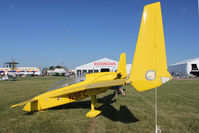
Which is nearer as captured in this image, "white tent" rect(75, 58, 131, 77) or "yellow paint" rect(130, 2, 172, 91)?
"yellow paint" rect(130, 2, 172, 91)

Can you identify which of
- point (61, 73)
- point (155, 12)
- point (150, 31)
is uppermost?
point (155, 12)

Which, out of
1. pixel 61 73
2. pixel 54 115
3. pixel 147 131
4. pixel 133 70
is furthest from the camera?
pixel 61 73

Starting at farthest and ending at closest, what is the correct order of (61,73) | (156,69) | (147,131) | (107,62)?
1. (61,73)
2. (107,62)
3. (147,131)
4. (156,69)

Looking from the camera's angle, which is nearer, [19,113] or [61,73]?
[19,113]

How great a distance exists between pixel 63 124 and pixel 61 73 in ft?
219

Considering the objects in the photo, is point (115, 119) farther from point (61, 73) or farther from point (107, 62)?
point (61, 73)

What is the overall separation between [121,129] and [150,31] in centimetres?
354

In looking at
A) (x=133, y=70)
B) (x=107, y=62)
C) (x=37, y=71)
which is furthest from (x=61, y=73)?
(x=133, y=70)

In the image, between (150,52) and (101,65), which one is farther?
(101,65)

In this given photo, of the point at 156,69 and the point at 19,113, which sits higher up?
the point at 156,69

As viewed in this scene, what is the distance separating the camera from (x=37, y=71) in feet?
235

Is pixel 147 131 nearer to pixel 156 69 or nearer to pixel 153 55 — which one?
pixel 156 69

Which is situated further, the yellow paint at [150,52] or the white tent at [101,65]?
the white tent at [101,65]

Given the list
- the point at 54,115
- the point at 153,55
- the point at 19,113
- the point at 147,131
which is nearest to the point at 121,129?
the point at 147,131
